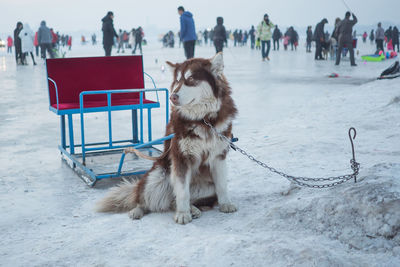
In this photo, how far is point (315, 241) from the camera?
103 inches

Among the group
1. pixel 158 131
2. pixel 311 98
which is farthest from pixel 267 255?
pixel 311 98

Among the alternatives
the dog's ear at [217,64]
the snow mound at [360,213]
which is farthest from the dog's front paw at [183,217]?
the dog's ear at [217,64]

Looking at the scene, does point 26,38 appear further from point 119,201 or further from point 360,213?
point 360,213

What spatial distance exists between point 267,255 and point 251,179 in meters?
1.82

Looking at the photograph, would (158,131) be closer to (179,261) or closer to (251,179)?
(251,179)

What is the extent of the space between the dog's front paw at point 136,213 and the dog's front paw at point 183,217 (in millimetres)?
314

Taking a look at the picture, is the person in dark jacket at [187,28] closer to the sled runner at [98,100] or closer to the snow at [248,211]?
the snow at [248,211]

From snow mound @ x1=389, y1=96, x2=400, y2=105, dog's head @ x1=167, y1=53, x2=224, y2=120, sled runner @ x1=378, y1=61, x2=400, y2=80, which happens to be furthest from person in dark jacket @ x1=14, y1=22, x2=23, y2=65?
dog's head @ x1=167, y1=53, x2=224, y2=120

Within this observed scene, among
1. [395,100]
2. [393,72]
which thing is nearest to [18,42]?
[393,72]

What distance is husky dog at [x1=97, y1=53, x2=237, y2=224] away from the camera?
9.98ft

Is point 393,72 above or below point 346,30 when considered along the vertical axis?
below

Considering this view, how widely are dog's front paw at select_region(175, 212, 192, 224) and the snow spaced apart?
0.05 m

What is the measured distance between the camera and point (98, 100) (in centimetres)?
541

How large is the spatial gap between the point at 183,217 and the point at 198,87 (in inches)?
38.5
